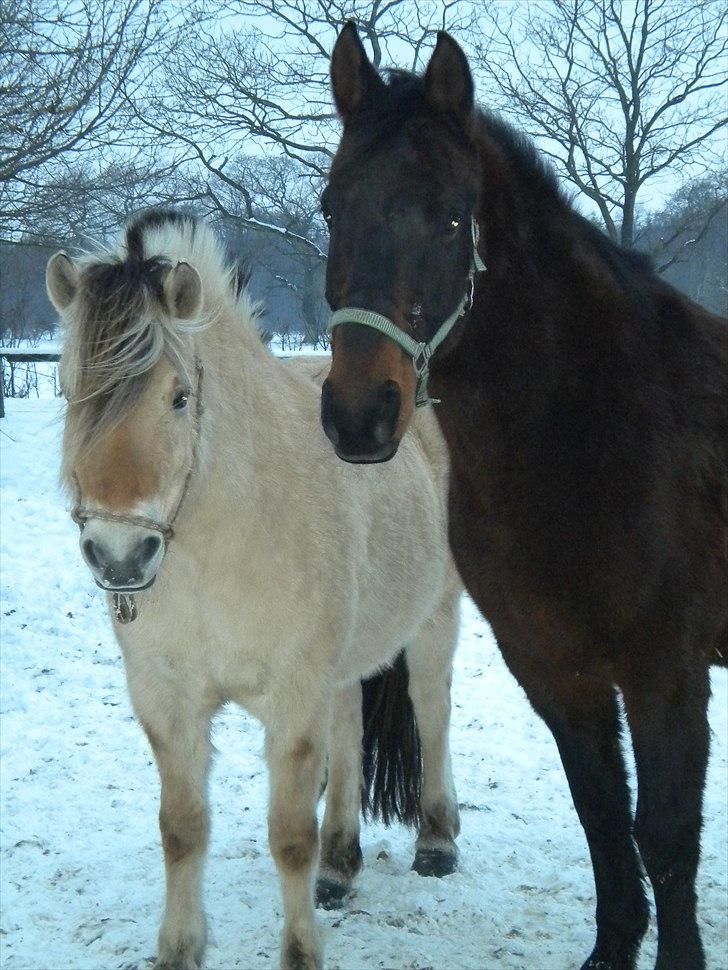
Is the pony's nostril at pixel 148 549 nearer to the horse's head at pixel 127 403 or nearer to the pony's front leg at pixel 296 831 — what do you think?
the horse's head at pixel 127 403

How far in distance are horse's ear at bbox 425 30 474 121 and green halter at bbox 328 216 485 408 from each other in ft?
0.89

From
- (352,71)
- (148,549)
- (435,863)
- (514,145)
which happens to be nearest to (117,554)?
(148,549)

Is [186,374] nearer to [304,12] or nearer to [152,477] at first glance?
[152,477]

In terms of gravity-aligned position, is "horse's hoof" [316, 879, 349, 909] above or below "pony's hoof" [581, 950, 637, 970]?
below

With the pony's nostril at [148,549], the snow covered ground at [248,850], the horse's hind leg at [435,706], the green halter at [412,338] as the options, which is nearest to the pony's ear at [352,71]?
the green halter at [412,338]

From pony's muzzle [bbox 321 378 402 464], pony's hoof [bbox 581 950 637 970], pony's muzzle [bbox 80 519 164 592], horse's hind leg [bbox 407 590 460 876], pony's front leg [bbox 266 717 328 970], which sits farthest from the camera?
horse's hind leg [bbox 407 590 460 876]

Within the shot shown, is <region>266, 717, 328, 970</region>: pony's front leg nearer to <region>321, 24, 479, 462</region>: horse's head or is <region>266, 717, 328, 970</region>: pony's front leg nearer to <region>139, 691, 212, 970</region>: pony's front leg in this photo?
<region>139, 691, 212, 970</region>: pony's front leg

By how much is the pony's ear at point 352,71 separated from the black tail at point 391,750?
2.53 metres

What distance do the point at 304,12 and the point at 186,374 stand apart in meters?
10.2

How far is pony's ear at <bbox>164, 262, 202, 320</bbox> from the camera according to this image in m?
2.41

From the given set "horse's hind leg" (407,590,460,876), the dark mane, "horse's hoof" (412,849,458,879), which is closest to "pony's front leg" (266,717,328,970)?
"horse's hoof" (412,849,458,879)

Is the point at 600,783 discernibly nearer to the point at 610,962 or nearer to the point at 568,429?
the point at 610,962

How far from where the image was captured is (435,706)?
395 cm

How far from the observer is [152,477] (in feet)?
7.47
